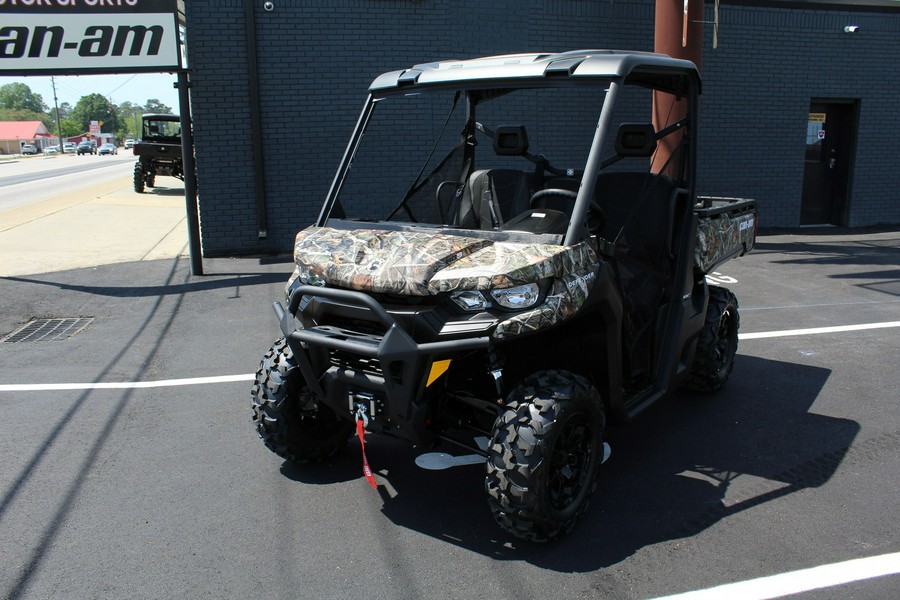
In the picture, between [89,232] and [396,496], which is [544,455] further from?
[89,232]

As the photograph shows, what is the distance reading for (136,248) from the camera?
12922 millimetres

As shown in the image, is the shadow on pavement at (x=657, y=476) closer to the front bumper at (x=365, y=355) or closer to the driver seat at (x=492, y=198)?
the front bumper at (x=365, y=355)

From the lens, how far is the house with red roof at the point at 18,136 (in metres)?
110

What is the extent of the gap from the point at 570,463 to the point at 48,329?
628 cm

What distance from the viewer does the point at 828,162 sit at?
14984mm

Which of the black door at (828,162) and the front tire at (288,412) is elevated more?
the black door at (828,162)

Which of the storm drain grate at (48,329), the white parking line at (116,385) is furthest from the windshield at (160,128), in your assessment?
the white parking line at (116,385)

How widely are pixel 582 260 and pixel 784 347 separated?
13.6 ft

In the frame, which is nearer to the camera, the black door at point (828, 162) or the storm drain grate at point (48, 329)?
the storm drain grate at point (48, 329)

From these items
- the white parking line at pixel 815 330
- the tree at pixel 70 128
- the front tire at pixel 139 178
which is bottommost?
the white parking line at pixel 815 330

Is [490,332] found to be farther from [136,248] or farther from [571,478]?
[136,248]

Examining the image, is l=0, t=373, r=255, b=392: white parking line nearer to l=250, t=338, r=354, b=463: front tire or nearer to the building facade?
l=250, t=338, r=354, b=463: front tire

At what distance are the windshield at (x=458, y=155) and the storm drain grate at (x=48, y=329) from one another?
4532 millimetres

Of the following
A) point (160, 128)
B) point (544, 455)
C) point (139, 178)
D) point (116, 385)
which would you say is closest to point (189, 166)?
point (116, 385)
